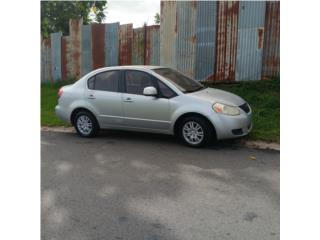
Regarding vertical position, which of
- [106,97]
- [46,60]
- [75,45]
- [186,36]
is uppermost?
[186,36]

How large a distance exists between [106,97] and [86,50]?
23.2 ft

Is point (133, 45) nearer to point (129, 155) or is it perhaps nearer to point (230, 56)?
point (230, 56)

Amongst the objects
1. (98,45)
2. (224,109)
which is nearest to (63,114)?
(224,109)

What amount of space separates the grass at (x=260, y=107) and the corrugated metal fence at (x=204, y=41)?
417 mm

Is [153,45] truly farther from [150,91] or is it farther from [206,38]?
[150,91]

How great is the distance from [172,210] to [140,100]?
126 inches

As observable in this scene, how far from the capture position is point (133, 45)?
12414 mm

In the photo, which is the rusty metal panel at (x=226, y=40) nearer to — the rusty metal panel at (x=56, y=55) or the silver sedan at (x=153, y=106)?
the silver sedan at (x=153, y=106)

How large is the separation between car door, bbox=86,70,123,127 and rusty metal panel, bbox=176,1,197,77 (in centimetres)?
442

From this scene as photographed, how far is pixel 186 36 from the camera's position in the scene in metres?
11.0

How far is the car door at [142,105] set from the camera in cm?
648

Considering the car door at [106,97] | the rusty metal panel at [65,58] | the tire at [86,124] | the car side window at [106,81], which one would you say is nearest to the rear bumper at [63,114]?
the tire at [86,124]

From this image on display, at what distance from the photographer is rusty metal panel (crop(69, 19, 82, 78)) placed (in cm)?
1376

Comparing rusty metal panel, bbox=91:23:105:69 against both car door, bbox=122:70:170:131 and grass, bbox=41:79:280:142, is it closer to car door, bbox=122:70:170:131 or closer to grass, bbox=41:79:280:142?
grass, bbox=41:79:280:142
